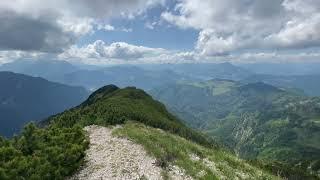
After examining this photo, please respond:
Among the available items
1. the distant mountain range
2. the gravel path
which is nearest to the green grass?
the distant mountain range

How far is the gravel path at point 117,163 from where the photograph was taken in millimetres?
48062

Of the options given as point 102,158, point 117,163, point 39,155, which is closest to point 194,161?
point 117,163

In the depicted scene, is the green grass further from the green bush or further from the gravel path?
the green bush

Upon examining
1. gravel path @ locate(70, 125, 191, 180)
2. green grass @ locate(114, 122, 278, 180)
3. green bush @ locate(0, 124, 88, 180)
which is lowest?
green grass @ locate(114, 122, 278, 180)

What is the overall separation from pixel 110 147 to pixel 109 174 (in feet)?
38.9

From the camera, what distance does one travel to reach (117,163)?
51.7 m

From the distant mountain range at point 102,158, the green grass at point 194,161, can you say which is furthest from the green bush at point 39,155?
the green grass at point 194,161

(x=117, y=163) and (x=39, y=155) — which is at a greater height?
(x=39, y=155)

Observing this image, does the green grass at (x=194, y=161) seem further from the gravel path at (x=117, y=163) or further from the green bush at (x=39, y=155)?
the green bush at (x=39, y=155)

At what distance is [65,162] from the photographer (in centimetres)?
4678

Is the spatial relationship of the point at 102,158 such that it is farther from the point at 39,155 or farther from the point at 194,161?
the point at 194,161

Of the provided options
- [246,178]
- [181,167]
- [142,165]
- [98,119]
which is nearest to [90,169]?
[142,165]

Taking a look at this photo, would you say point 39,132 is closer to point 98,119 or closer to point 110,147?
point 110,147

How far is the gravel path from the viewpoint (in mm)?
48062
